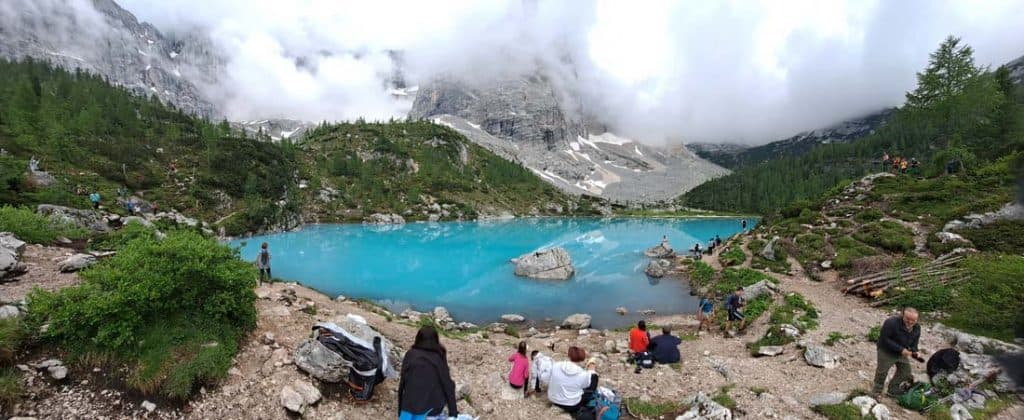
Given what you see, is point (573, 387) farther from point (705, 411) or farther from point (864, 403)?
point (864, 403)

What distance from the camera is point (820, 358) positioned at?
1174 cm

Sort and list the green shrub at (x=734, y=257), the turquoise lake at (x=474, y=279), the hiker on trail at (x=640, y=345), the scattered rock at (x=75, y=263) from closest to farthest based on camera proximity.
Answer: the scattered rock at (x=75, y=263) < the hiker on trail at (x=640, y=345) < the turquoise lake at (x=474, y=279) < the green shrub at (x=734, y=257)

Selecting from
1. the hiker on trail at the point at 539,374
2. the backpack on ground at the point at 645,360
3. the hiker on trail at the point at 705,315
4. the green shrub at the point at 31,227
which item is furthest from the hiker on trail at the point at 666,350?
the green shrub at the point at 31,227

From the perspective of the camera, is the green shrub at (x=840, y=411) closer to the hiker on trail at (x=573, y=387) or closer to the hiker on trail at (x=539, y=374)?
the hiker on trail at (x=573, y=387)

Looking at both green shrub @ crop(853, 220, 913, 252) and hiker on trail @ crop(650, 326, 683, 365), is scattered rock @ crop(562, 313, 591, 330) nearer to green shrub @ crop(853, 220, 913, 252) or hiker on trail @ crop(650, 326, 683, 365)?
hiker on trail @ crop(650, 326, 683, 365)

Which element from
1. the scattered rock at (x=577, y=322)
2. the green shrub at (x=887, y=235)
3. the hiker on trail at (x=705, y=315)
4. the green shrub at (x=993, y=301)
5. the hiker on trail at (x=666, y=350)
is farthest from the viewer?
the scattered rock at (x=577, y=322)

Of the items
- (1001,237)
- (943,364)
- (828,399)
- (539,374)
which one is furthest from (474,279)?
(1001,237)

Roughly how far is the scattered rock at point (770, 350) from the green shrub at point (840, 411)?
554cm

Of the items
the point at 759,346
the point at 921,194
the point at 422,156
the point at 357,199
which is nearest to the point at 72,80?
the point at 357,199

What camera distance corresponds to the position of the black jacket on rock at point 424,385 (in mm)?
6254

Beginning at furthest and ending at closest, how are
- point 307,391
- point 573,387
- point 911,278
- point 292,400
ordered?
point 911,278 → point 573,387 → point 307,391 → point 292,400

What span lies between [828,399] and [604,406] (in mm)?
4999

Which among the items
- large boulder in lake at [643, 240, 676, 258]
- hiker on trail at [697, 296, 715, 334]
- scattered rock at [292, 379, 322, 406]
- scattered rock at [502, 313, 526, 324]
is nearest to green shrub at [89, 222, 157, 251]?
scattered rock at [292, 379, 322, 406]

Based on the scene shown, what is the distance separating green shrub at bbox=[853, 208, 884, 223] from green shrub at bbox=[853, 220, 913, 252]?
156cm
